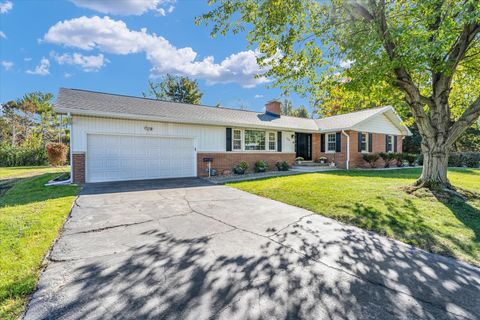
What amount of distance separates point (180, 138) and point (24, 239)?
328 inches

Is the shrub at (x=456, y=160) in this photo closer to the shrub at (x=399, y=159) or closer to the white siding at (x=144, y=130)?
the shrub at (x=399, y=159)

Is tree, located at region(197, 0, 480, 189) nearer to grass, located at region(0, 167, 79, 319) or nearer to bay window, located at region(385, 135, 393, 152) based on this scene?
grass, located at region(0, 167, 79, 319)

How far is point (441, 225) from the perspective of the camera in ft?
14.9

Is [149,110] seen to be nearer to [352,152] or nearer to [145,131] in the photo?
[145,131]

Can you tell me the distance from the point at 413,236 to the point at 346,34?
19.8 ft

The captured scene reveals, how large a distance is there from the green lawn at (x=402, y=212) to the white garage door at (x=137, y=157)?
5.04m

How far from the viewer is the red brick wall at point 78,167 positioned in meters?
9.12

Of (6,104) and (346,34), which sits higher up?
(6,104)

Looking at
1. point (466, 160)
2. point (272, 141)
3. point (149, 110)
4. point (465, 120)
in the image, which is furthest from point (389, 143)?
point (149, 110)

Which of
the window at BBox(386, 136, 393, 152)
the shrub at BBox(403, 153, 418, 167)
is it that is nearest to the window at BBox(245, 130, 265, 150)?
the window at BBox(386, 136, 393, 152)

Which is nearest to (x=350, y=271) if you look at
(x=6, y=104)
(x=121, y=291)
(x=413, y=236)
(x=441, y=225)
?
(x=413, y=236)

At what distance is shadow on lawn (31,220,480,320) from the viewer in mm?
2135

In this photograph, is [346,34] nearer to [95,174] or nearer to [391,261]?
[391,261]

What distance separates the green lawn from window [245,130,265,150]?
592cm
